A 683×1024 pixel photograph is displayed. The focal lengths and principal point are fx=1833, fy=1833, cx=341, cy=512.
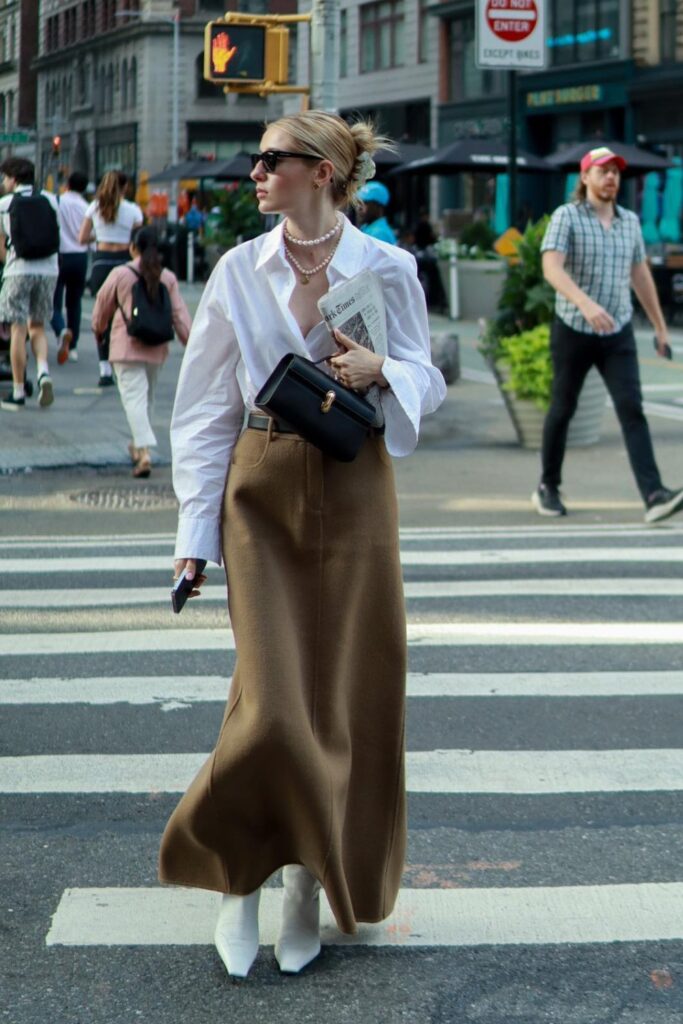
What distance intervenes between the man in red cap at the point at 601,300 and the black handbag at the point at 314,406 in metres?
Answer: 5.82

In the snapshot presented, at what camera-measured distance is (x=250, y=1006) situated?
3.66 metres

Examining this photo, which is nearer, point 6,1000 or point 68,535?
point 6,1000

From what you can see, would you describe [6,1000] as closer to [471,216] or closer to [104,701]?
[104,701]

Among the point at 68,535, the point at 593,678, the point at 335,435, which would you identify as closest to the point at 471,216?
the point at 68,535

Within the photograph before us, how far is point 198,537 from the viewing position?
3.89 metres

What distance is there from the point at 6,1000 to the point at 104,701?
2.53 m

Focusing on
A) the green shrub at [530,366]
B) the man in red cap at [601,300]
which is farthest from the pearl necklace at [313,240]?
the green shrub at [530,366]

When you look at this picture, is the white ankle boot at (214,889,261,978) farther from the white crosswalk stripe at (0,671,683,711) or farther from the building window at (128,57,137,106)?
the building window at (128,57,137,106)

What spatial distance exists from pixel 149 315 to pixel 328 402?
25.2ft

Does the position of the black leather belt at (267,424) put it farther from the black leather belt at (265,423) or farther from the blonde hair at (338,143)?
the blonde hair at (338,143)

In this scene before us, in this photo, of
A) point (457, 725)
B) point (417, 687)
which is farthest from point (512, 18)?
point (457, 725)

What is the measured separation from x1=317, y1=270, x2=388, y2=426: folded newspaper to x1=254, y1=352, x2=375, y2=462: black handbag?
0.11 m

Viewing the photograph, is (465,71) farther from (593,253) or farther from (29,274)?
(593,253)

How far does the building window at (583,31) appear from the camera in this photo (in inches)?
1636
